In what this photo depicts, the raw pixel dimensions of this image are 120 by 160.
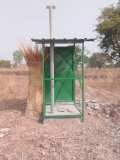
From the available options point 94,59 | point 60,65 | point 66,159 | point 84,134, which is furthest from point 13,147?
point 94,59

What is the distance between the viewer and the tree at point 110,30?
24.5 metres

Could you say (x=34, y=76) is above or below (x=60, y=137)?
above

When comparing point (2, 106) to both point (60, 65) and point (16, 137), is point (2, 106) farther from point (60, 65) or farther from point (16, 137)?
point (16, 137)

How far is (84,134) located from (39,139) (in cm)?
103

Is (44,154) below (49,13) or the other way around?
below

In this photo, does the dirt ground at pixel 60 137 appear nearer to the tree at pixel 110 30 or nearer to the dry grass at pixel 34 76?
the dry grass at pixel 34 76

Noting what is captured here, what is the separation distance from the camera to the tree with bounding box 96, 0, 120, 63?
24.5 m

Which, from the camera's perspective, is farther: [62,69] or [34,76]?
[62,69]

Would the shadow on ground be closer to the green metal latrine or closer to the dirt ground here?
the dirt ground

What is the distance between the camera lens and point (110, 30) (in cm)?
2491

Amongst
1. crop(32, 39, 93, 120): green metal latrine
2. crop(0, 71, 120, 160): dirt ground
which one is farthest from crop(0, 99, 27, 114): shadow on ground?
crop(32, 39, 93, 120): green metal latrine

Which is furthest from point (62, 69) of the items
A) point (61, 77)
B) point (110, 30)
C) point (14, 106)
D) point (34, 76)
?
point (110, 30)

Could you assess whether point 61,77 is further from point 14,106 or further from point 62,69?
point 14,106

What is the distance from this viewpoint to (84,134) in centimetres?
657
